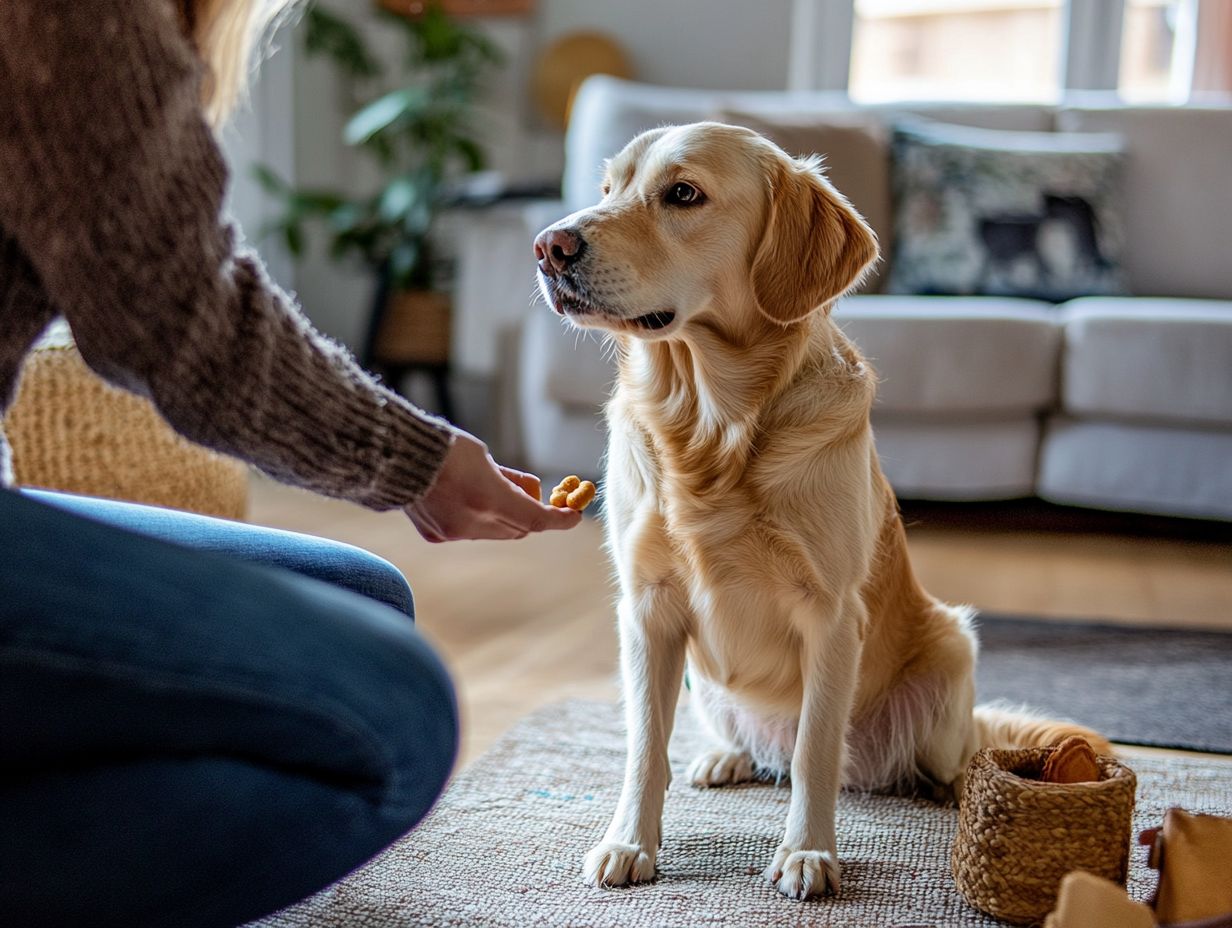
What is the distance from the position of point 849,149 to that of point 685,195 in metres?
2.23

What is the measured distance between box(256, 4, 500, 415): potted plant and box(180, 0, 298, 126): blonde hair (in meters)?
2.91

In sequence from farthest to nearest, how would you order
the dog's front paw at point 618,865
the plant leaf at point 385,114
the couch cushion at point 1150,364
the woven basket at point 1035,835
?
the plant leaf at point 385,114
the couch cushion at point 1150,364
the dog's front paw at point 618,865
the woven basket at point 1035,835

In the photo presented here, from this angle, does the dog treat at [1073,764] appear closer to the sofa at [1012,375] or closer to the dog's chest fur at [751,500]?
the dog's chest fur at [751,500]

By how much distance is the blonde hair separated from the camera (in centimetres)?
104

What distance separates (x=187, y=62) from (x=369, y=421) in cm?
29

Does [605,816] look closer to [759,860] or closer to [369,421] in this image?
[759,860]

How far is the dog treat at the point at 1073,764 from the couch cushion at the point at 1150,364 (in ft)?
6.55

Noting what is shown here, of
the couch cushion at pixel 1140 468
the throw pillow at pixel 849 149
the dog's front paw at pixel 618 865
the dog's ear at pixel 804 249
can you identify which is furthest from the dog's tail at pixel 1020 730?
the throw pillow at pixel 849 149

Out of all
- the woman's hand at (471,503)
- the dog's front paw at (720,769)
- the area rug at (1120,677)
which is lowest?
the area rug at (1120,677)

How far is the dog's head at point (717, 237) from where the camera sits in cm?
138

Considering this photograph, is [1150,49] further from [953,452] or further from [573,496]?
[573,496]

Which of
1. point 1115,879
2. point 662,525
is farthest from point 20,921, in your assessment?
point 1115,879

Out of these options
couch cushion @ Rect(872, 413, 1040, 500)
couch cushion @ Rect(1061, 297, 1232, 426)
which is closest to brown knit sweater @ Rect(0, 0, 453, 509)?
couch cushion @ Rect(872, 413, 1040, 500)

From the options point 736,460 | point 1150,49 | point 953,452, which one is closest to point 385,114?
point 953,452
